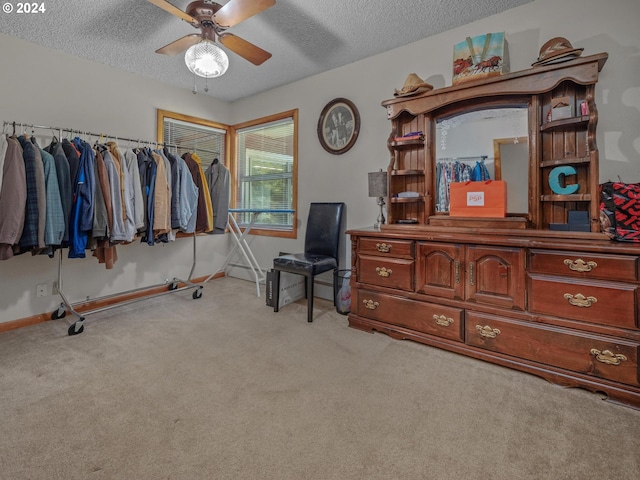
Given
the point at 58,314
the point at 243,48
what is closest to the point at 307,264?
the point at 243,48

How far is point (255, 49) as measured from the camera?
2439 millimetres

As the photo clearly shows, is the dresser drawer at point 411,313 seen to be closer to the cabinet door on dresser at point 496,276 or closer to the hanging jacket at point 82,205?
the cabinet door on dresser at point 496,276

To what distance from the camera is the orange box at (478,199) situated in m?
2.34

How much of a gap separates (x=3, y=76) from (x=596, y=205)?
460 cm

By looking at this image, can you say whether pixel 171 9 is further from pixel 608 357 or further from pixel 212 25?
pixel 608 357

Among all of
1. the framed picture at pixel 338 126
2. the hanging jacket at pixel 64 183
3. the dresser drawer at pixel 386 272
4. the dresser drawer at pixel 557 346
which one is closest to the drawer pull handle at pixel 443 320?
the dresser drawer at pixel 557 346

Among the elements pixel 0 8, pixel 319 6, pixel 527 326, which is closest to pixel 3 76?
pixel 0 8

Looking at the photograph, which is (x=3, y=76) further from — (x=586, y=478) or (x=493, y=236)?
(x=586, y=478)

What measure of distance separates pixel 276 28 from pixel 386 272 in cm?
219

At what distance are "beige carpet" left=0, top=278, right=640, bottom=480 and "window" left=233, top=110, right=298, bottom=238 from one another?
6.75 ft

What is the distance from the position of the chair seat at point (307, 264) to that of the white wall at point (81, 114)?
1.74m

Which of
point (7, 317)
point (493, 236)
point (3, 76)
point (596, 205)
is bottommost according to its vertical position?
point (7, 317)

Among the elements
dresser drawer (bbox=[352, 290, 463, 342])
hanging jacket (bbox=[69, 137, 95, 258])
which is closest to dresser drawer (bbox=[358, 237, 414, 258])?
dresser drawer (bbox=[352, 290, 463, 342])

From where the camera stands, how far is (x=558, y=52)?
2.04 metres
